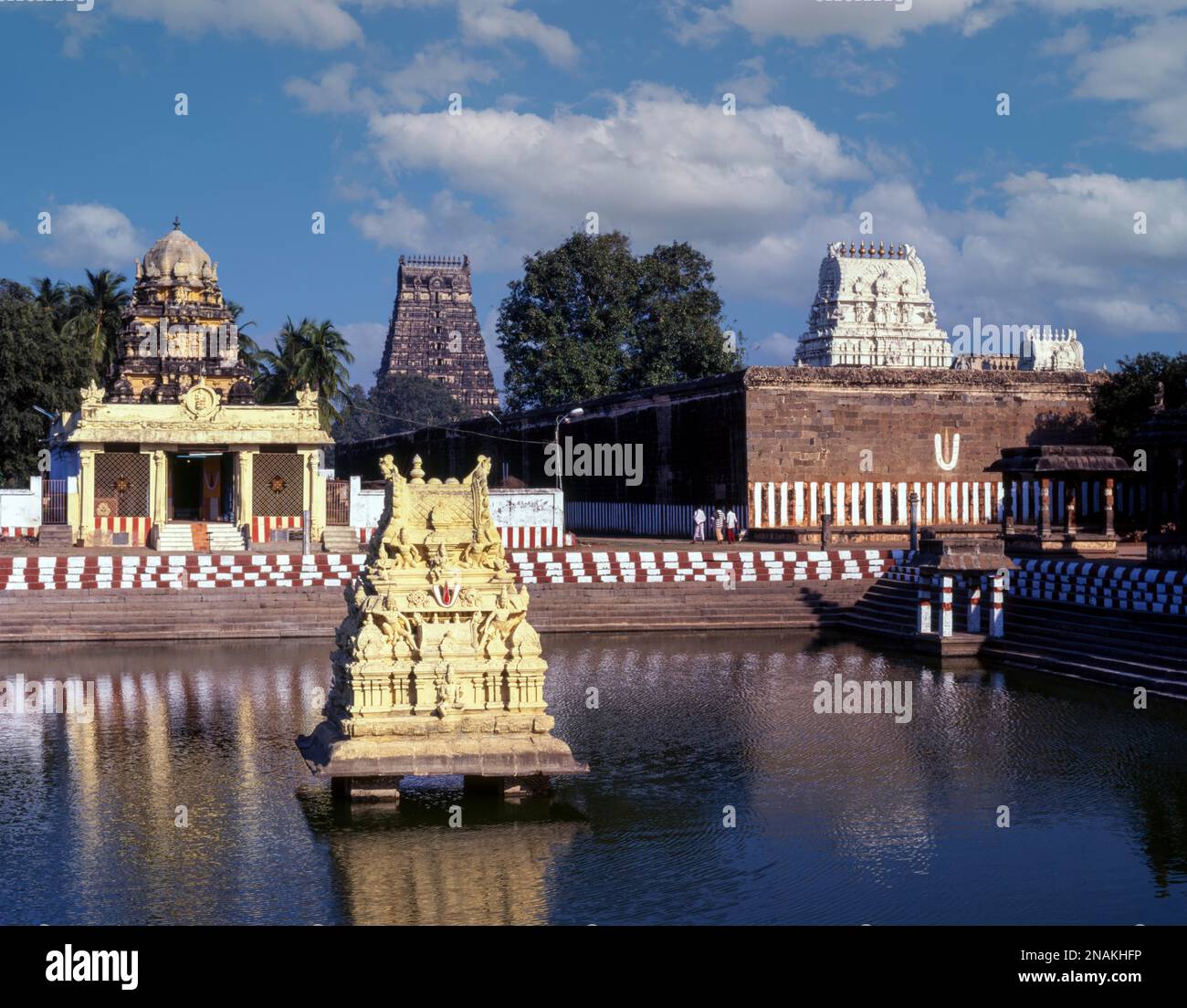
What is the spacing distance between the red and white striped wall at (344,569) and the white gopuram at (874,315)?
182 ft

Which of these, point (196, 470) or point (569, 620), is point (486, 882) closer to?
point (569, 620)

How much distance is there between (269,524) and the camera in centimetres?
4222

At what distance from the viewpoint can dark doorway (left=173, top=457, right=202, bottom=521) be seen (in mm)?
50594

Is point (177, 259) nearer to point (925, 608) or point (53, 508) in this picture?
point (53, 508)

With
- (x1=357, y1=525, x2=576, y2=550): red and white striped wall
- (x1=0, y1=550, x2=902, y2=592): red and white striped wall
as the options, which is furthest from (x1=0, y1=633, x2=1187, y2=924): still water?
(x1=357, y1=525, x2=576, y2=550): red and white striped wall

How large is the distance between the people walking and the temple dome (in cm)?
2279

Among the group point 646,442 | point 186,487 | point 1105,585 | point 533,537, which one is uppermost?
point 646,442

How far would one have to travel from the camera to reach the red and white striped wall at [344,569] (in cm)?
2852

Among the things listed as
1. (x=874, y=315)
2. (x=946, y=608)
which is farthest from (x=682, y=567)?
(x=874, y=315)

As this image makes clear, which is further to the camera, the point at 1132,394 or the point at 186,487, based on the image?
the point at 186,487

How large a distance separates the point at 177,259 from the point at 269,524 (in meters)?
14.4

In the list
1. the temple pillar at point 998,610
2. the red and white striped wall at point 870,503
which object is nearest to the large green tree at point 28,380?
the red and white striped wall at point 870,503

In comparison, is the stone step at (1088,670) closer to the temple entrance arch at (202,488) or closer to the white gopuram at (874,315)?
the temple entrance arch at (202,488)

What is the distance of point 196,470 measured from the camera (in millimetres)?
50656
